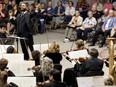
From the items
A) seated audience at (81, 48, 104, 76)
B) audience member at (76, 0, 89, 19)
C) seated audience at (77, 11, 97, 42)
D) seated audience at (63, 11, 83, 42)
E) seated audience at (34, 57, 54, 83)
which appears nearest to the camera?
seated audience at (34, 57, 54, 83)

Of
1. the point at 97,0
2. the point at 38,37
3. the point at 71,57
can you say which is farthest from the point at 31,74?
the point at 97,0

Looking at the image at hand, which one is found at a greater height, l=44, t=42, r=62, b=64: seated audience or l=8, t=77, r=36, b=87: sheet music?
l=44, t=42, r=62, b=64: seated audience

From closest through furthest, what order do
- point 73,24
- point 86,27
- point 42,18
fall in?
1. point 86,27
2. point 73,24
3. point 42,18

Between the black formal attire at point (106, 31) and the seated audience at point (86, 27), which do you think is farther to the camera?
the seated audience at point (86, 27)

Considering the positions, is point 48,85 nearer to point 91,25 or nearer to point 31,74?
point 31,74

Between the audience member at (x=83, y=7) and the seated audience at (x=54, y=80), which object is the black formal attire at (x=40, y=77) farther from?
the audience member at (x=83, y=7)

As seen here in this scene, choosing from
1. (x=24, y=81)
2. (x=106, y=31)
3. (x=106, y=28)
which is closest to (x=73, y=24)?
(x=106, y=28)

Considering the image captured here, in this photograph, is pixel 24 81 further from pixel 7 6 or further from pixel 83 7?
pixel 83 7

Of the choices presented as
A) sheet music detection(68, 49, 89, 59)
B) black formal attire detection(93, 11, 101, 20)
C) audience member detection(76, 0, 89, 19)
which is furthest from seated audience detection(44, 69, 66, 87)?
audience member detection(76, 0, 89, 19)

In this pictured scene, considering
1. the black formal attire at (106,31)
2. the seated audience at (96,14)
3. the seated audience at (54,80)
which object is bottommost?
the black formal attire at (106,31)

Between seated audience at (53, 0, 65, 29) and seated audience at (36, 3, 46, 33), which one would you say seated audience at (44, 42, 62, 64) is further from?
seated audience at (53, 0, 65, 29)

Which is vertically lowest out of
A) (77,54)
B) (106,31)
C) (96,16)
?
(106,31)

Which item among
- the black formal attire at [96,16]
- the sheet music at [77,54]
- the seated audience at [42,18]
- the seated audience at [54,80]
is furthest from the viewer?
the seated audience at [42,18]

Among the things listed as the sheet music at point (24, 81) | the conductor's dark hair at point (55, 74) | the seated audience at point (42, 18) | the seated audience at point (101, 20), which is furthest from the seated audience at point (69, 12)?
the conductor's dark hair at point (55, 74)
